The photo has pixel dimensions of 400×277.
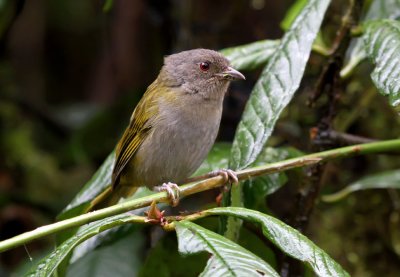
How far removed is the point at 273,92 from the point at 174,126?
0.78 m

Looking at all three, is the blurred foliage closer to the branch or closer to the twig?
the twig

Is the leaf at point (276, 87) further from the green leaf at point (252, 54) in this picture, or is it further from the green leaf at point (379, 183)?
the green leaf at point (379, 183)

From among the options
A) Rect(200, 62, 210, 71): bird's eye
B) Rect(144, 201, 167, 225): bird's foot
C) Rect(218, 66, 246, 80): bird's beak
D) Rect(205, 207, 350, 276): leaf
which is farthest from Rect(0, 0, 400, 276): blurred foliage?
Rect(144, 201, 167, 225): bird's foot

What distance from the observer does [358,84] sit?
4.40 m

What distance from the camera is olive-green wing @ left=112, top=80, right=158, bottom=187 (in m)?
3.48

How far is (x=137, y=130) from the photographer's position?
3572 millimetres

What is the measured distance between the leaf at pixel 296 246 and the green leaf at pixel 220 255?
3.9 inches

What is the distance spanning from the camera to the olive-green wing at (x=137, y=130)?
3483 millimetres

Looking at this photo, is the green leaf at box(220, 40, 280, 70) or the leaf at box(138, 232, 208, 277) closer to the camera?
the leaf at box(138, 232, 208, 277)

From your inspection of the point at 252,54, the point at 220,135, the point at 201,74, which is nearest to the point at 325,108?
the point at 252,54

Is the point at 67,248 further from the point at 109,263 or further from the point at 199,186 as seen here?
the point at 109,263

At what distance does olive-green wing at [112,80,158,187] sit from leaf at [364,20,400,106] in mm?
1178

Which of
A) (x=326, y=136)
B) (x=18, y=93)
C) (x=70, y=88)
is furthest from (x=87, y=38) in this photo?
(x=326, y=136)

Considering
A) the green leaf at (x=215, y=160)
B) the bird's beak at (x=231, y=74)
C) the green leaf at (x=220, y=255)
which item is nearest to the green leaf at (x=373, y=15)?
the bird's beak at (x=231, y=74)
